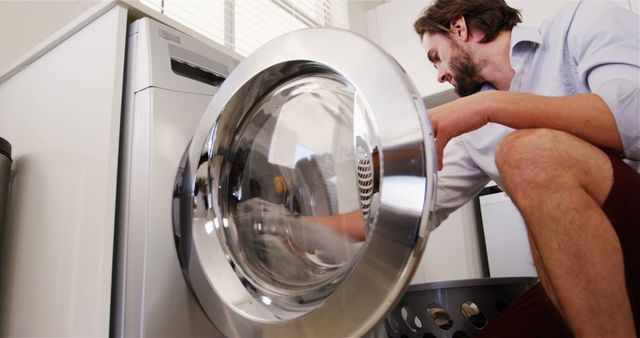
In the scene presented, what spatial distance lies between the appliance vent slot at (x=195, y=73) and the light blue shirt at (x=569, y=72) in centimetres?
50

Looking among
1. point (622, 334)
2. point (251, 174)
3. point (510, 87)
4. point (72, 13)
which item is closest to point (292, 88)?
point (251, 174)

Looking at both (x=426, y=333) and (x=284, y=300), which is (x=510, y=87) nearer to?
(x=426, y=333)

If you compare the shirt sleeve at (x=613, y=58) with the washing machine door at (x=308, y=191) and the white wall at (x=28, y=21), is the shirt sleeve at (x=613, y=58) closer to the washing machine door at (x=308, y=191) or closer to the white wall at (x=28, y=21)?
the washing machine door at (x=308, y=191)

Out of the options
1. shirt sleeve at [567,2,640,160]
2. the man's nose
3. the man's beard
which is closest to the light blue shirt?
shirt sleeve at [567,2,640,160]

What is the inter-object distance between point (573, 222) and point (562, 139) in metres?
0.14

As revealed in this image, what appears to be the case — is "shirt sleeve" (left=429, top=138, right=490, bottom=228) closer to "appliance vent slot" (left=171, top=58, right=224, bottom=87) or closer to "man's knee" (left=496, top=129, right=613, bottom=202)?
"man's knee" (left=496, top=129, right=613, bottom=202)

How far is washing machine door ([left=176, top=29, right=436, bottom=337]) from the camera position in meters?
0.48

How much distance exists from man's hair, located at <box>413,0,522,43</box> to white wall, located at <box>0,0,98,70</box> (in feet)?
3.55

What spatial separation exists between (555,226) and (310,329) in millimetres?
405

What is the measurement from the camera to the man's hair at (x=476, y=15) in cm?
132

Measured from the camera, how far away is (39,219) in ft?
2.50

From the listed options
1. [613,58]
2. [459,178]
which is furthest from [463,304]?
[613,58]

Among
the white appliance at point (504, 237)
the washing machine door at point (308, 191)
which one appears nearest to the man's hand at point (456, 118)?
the washing machine door at point (308, 191)

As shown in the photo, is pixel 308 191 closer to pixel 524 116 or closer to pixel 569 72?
pixel 524 116
